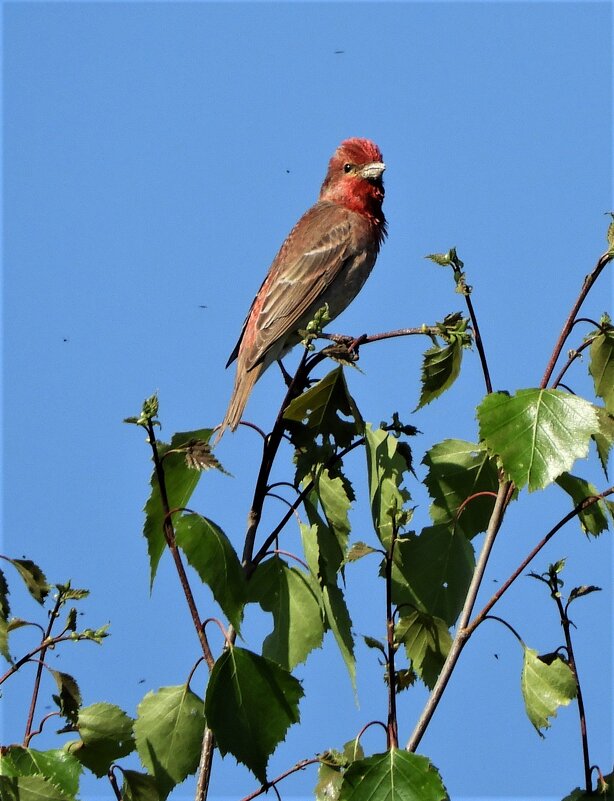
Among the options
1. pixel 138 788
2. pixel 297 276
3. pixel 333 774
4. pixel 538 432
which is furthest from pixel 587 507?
pixel 297 276

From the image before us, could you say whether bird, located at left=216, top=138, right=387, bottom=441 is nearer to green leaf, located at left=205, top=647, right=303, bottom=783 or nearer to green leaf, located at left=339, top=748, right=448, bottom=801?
green leaf, located at left=205, top=647, right=303, bottom=783

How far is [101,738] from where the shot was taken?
3271mm

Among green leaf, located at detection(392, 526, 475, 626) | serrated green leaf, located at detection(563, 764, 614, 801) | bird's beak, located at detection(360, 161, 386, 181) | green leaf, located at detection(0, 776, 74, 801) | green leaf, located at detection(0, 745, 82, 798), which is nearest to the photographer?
green leaf, located at detection(0, 776, 74, 801)

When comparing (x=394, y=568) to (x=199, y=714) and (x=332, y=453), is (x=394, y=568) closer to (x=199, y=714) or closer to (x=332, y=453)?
(x=332, y=453)

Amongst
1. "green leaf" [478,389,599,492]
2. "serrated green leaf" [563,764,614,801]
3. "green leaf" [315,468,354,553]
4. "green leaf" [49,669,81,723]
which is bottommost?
"serrated green leaf" [563,764,614,801]

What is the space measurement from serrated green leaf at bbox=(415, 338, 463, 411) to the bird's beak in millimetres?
5002

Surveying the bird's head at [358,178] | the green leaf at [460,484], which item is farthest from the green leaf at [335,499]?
the bird's head at [358,178]

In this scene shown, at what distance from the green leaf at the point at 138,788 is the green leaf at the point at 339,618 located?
750mm

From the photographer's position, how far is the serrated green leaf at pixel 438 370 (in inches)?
149

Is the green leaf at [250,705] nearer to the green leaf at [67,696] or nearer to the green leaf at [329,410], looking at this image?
the green leaf at [67,696]

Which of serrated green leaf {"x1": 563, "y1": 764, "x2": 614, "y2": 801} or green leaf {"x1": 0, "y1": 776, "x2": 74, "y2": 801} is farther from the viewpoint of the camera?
serrated green leaf {"x1": 563, "y1": 764, "x2": 614, "y2": 801}

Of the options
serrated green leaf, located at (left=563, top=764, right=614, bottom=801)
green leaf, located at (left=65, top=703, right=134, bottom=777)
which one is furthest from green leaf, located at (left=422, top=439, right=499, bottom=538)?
green leaf, located at (left=65, top=703, right=134, bottom=777)

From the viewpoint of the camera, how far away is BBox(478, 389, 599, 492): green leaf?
3.39 metres

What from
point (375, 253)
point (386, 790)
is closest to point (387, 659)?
point (386, 790)
